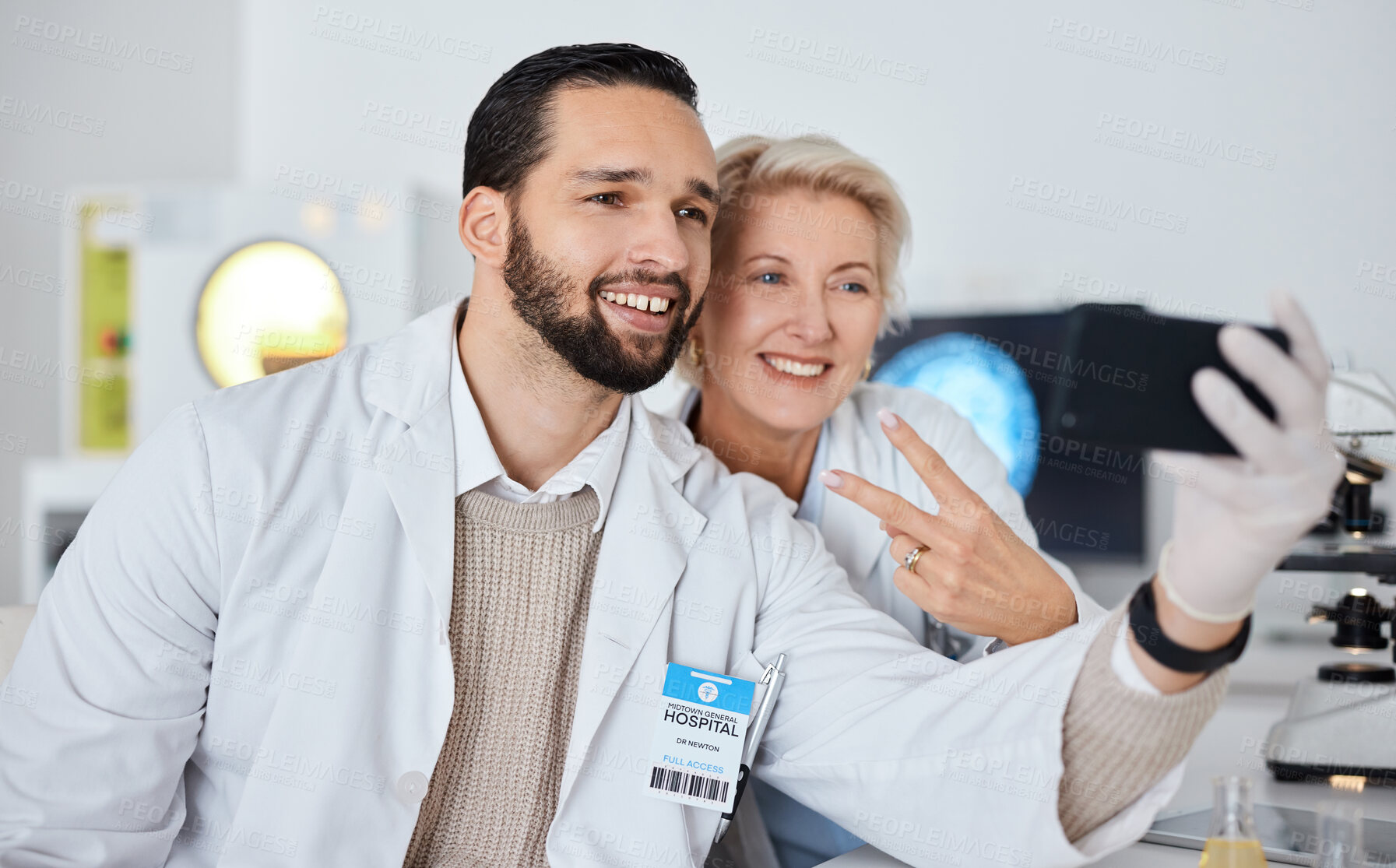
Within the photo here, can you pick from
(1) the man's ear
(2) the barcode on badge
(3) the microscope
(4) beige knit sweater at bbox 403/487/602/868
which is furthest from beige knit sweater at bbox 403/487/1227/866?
(3) the microscope

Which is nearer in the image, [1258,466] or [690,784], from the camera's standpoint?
[1258,466]

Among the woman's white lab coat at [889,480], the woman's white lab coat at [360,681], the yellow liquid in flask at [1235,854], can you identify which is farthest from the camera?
the woman's white lab coat at [889,480]

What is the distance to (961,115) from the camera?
320 cm

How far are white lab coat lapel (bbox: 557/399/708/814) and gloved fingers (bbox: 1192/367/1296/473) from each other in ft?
2.36

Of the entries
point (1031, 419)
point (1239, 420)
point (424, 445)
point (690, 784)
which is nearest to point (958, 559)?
point (690, 784)

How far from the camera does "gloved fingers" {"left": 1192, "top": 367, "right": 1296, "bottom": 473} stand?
0.74 metres

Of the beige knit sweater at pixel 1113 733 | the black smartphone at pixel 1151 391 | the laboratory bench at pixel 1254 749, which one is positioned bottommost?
the laboratory bench at pixel 1254 749

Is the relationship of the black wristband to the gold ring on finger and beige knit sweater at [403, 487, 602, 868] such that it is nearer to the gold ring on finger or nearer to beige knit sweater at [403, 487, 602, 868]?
the gold ring on finger

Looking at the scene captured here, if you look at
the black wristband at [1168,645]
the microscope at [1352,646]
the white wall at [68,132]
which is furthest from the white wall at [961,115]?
the black wristband at [1168,645]

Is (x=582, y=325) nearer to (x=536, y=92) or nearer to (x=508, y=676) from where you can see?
(x=536, y=92)

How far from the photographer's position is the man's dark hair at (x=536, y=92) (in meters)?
1.41

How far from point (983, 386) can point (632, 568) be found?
197cm

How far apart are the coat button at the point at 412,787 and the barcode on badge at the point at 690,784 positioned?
258mm

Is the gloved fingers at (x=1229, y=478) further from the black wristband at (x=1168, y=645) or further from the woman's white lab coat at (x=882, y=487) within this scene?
the woman's white lab coat at (x=882, y=487)
